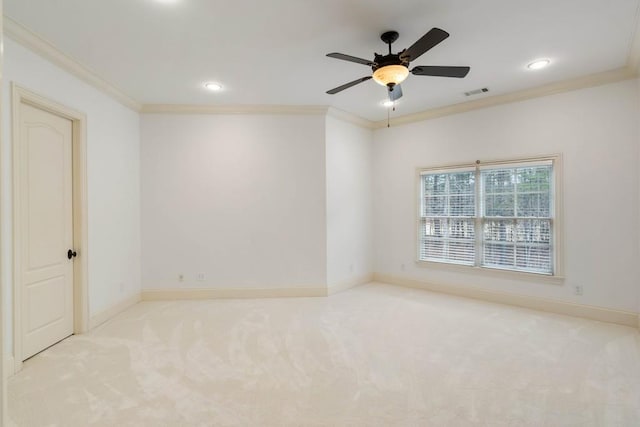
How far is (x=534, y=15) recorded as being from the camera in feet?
9.20

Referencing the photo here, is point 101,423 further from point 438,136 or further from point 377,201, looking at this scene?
point 438,136

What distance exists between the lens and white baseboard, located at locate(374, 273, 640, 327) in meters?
3.84

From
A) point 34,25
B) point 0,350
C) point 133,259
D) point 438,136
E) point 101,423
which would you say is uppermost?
point 34,25

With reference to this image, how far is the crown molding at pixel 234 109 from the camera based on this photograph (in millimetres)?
4816

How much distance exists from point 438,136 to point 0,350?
17.8 ft

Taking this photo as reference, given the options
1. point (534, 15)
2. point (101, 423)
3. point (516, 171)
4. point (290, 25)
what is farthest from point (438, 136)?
point (101, 423)

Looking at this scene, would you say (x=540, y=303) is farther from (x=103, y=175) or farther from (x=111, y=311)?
(x=103, y=175)

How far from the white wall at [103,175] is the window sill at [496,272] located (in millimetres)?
4396

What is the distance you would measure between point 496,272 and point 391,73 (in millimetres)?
3329

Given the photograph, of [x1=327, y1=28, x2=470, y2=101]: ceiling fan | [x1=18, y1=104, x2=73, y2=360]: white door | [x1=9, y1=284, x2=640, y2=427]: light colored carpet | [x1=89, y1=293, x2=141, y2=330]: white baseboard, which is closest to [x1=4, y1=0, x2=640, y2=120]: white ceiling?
[x1=327, y1=28, x2=470, y2=101]: ceiling fan

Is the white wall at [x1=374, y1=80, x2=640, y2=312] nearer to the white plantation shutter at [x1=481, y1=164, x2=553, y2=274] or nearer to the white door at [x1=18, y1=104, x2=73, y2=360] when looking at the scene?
the white plantation shutter at [x1=481, y1=164, x2=553, y2=274]

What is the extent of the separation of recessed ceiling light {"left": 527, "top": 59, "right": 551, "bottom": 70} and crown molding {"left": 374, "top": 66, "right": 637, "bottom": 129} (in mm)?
664

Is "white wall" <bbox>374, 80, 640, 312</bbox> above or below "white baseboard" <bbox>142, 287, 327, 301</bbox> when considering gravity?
above

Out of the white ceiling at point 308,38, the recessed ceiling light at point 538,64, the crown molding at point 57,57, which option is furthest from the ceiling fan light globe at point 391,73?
the crown molding at point 57,57
